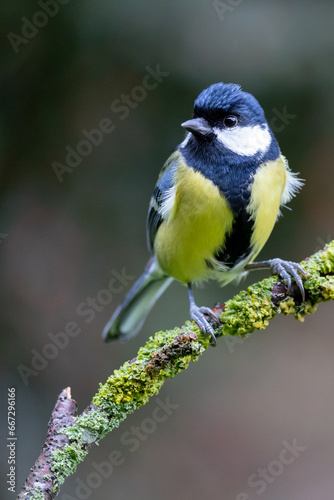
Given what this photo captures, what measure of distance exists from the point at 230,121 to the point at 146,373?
3.35 feet

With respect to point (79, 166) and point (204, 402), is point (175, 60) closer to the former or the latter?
point (79, 166)

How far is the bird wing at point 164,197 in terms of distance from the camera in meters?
2.05

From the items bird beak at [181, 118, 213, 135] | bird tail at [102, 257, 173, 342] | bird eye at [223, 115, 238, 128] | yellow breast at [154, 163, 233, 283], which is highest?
bird beak at [181, 118, 213, 135]

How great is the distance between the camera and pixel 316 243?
343 cm

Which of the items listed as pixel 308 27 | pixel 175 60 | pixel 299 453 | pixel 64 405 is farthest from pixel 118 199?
pixel 64 405

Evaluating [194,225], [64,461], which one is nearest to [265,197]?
[194,225]

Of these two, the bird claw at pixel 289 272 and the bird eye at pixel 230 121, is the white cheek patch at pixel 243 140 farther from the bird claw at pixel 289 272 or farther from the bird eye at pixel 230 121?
the bird claw at pixel 289 272

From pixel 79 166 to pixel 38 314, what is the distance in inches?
38.9

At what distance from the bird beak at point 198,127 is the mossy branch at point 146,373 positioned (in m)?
0.63

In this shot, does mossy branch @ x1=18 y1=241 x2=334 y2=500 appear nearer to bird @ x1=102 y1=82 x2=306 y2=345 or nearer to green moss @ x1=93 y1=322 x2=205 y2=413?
green moss @ x1=93 y1=322 x2=205 y2=413

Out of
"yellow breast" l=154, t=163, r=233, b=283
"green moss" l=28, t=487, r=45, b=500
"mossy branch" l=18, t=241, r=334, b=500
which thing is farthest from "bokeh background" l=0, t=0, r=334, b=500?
"green moss" l=28, t=487, r=45, b=500

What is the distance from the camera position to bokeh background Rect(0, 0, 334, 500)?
3.03 metres

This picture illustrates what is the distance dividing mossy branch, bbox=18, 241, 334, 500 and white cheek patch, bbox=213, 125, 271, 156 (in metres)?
0.53

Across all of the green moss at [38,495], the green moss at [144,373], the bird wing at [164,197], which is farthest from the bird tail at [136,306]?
the green moss at [38,495]
